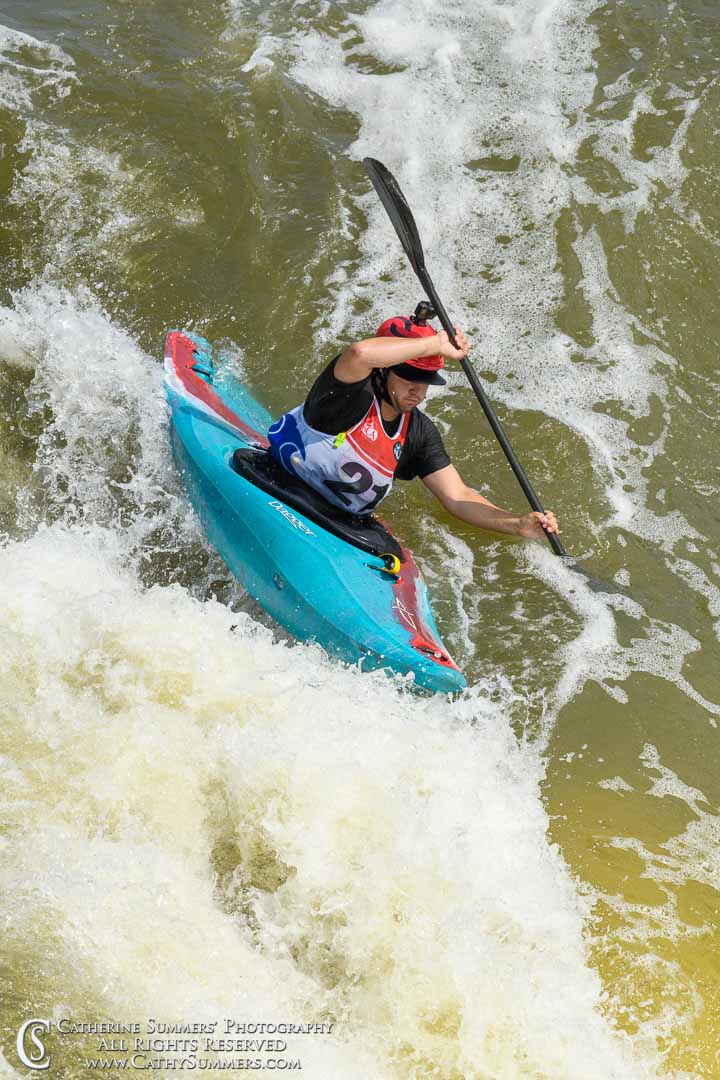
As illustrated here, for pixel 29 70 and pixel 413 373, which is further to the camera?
pixel 29 70

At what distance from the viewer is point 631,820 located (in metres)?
3.74

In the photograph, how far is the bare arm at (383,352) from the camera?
3.84 metres

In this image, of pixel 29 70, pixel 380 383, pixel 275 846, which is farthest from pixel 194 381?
pixel 29 70

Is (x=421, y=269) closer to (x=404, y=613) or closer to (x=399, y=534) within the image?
(x=399, y=534)

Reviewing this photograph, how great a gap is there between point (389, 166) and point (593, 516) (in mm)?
3735

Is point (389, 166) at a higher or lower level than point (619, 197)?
lower

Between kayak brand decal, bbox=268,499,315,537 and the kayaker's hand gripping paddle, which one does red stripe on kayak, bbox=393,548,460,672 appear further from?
the kayaker's hand gripping paddle

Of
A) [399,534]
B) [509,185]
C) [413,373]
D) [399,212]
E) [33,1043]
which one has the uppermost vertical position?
[509,185]

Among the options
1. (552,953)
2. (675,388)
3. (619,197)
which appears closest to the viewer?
(552,953)

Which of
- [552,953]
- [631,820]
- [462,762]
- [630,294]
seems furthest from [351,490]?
[630,294]

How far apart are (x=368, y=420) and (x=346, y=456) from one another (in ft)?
0.57

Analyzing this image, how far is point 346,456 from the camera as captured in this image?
420 cm

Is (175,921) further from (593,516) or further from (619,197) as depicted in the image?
(619,197)

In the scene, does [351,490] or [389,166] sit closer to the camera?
[351,490]
